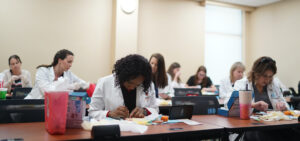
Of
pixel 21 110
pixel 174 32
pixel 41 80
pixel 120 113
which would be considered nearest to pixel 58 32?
pixel 41 80

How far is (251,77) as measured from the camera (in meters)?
2.67

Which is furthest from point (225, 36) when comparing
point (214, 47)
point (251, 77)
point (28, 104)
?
point (28, 104)

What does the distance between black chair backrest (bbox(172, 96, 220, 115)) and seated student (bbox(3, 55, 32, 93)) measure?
3225 millimetres

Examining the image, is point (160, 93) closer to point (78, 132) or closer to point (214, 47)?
point (78, 132)

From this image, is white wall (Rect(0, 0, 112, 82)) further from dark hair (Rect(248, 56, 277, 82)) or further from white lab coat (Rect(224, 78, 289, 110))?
dark hair (Rect(248, 56, 277, 82))

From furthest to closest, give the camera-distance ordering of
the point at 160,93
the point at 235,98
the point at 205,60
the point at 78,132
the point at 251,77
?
the point at 205,60
the point at 160,93
the point at 251,77
the point at 235,98
the point at 78,132

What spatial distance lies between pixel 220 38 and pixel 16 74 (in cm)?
490

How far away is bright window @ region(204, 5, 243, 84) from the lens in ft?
22.2

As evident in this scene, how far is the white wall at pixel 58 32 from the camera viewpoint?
4.79 metres

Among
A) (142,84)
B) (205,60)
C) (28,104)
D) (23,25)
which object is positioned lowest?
(28,104)

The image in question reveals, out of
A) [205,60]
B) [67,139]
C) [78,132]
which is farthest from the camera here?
[205,60]

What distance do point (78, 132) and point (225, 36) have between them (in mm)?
6163

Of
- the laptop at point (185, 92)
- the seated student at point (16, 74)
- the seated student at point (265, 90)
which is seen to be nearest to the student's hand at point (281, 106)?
the seated student at point (265, 90)

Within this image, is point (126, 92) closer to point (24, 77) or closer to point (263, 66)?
point (263, 66)
